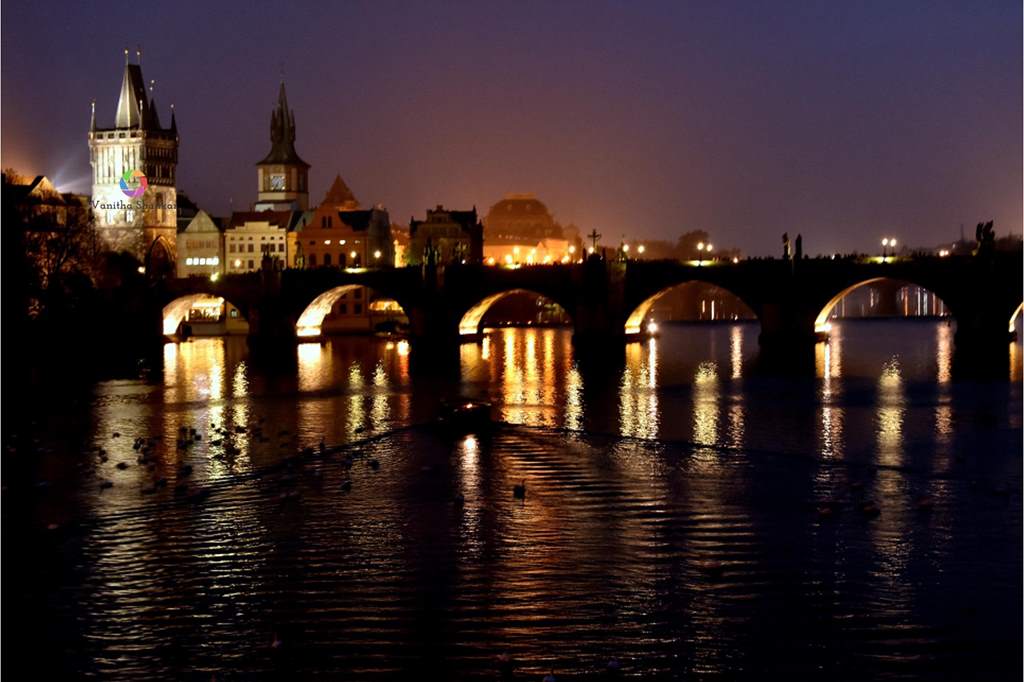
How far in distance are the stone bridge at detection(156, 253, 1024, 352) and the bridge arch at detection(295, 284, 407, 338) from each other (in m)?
0.15

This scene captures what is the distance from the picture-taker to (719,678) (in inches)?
864

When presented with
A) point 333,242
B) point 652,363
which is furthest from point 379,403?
point 333,242

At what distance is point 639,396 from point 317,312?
198 feet

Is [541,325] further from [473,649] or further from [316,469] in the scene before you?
[473,649]

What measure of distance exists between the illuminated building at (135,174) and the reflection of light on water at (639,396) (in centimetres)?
7534

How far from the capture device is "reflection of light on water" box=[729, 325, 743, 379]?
263 feet

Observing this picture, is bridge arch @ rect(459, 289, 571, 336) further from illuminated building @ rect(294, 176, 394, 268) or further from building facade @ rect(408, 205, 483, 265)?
building facade @ rect(408, 205, 483, 265)

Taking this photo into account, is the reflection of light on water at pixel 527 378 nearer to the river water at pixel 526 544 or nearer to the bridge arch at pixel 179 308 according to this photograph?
the river water at pixel 526 544

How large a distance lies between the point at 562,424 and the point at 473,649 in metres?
29.5

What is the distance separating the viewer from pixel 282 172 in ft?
559

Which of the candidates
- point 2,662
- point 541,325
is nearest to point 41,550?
point 2,662

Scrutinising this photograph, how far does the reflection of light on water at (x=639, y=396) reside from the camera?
51531 mm

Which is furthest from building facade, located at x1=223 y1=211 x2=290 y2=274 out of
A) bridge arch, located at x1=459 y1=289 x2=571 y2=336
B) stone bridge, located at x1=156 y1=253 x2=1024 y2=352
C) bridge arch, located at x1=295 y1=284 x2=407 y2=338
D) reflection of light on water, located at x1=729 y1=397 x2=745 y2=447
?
reflection of light on water, located at x1=729 y1=397 x2=745 y2=447

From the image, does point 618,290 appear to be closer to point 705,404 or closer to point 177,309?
point 705,404
